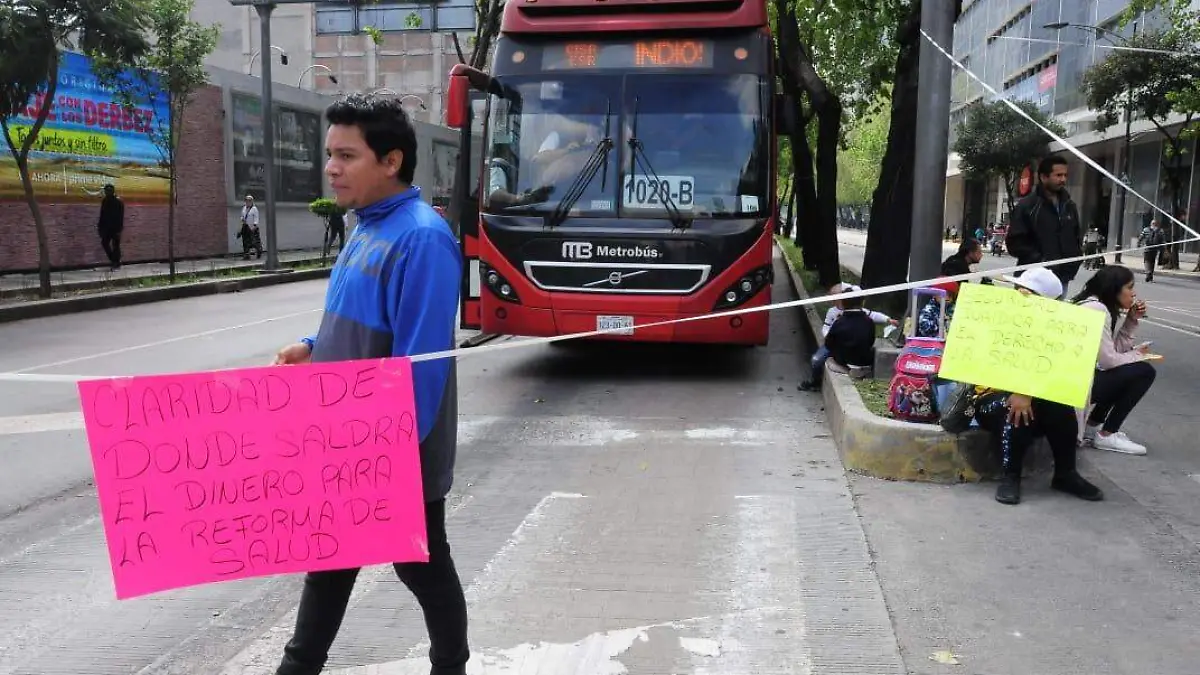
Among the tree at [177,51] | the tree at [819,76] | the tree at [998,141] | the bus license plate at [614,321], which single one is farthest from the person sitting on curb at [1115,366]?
the tree at [998,141]

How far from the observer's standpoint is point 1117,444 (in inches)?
248

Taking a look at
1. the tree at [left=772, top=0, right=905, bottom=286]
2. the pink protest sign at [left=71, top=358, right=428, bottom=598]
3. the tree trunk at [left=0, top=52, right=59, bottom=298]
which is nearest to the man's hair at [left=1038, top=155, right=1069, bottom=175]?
the tree at [left=772, top=0, right=905, bottom=286]

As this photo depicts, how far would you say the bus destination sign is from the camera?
8500 mm

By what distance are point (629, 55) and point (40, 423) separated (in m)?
5.43

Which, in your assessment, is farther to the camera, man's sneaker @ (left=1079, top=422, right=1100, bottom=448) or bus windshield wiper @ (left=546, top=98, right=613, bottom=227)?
bus windshield wiper @ (left=546, top=98, right=613, bottom=227)

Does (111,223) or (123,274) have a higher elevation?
(111,223)

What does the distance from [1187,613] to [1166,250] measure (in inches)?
1276

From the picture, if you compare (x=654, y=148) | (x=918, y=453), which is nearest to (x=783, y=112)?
(x=654, y=148)

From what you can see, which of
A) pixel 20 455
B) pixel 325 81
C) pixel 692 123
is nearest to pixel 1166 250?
pixel 692 123

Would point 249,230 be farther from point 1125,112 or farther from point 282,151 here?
point 1125,112

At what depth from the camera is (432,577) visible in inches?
105

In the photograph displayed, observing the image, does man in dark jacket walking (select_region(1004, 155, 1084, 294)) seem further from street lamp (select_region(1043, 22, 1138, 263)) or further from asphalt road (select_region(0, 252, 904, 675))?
street lamp (select_region(1043, 22, 1138, 263))

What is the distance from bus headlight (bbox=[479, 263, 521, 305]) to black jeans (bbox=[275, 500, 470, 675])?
231 inches

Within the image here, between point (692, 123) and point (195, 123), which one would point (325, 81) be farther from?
point (692, 123)
